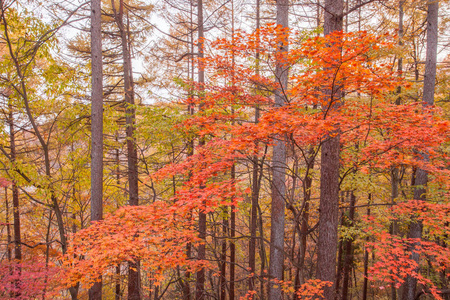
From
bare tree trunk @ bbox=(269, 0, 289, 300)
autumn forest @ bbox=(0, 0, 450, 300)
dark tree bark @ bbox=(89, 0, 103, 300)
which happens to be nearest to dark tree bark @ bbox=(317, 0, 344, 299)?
autumn forest @ bbox=(0, 0, 450, 300)

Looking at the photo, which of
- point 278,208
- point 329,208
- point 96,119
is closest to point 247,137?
point 329,208

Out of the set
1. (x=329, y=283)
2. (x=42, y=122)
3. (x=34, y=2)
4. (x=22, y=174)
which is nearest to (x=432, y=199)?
(x=329, y=283)

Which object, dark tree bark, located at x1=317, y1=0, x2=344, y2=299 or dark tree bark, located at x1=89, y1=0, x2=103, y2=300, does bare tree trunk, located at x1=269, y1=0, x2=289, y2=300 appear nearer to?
dark tree bark, located at x1=317, y1=0, x2=344, y2=299

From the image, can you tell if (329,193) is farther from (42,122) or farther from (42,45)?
(42,122)

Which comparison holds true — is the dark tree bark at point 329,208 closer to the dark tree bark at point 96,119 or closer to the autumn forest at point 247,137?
the autumn forest at point 247,137

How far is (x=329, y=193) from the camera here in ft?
14.0

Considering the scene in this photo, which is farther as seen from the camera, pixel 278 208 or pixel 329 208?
pixel 278 208

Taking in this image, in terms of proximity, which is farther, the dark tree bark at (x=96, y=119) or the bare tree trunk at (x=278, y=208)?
the bare tree trunk at (x=278, y=208)

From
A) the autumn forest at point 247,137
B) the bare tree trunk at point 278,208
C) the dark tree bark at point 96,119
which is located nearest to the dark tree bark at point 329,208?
the autumn forest at point 247,137

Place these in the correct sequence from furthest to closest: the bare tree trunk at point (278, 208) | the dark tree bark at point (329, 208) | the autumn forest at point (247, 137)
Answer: the bare tree trunk at point (278, 208), the dark tree bark at point (329, 208), the autumn forest at point (247, 137)

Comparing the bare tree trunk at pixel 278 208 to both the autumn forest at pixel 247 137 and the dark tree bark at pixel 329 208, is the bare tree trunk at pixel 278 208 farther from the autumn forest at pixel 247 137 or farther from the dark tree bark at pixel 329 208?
the dark tree bark at pixel 329 208

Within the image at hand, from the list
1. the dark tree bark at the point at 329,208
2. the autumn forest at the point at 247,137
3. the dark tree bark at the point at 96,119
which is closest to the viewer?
the autumn forest at the point at 247,137

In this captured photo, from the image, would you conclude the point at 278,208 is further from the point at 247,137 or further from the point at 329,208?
the point at 247,137

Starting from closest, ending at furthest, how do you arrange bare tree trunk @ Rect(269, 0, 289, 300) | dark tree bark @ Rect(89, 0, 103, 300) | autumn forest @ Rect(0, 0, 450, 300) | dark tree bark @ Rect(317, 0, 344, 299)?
1. autumn forest @ Rect(0, 0, 450, 300)
2. dark tree bark @ Rect(317, 0, 344, 299)
3. dark tree bark @ Rect(89, 0, 103, 300)
4. bare tree trunk @ Rect(269, 0, 289, 300)
